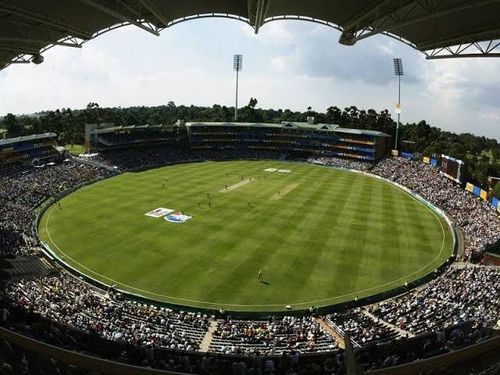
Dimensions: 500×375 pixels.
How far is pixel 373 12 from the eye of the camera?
23.3 m

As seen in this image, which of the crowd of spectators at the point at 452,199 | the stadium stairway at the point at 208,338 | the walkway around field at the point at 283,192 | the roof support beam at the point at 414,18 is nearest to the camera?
the roof support beam at the point at 414,18

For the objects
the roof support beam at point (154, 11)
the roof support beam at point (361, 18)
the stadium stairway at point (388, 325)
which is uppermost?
the roof support beam at point (154, 11)

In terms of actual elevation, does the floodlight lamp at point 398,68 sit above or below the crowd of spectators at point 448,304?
above

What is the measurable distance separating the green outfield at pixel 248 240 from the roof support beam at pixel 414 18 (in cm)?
1946

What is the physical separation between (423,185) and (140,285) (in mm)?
53454

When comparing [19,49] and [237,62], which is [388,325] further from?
[237,62]

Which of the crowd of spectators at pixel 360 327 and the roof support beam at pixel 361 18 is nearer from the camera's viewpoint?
the roof support beam at pixel 361 18

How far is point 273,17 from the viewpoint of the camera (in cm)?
3272

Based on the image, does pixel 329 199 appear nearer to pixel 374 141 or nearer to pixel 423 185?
pixel 423 185

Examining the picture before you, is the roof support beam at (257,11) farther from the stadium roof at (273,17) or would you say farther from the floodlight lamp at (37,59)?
the floodlight lamp at (37,59)

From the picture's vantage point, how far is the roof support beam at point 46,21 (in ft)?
70.4

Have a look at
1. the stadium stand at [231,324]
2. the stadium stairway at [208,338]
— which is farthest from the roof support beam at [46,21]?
the stadium stairway at [208,338]

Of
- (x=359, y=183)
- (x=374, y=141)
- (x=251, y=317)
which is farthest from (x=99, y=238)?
(x=374, y=141)

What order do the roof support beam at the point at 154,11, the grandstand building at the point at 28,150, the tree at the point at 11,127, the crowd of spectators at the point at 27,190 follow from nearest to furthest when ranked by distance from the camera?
1. the roof support beam at the point at 154,11
2. the crowd of spectators at the point at 27,190
3. the grandstand building at the point at 28,150
4. the tree at the point at 11,127
